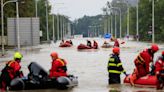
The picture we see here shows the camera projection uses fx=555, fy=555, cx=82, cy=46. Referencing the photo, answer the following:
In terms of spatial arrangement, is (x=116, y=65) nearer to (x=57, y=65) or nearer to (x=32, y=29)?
(x=57, y=65)

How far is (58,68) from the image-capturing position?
20281 mm

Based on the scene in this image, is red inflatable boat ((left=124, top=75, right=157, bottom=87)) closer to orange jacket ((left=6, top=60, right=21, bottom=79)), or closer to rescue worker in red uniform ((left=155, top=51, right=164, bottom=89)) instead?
rescue worker in red uniform ((left=155, top=51, right=164, bottom=89))

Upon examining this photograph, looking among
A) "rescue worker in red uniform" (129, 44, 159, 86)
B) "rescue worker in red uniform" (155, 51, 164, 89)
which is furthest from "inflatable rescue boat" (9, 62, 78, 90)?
"rescue worker in red uniform" (155, 51, 164, 89)

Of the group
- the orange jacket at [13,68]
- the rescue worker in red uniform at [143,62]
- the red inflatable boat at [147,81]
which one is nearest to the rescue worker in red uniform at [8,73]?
the orange jacket at [13,68]

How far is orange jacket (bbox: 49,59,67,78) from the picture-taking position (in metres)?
20.2

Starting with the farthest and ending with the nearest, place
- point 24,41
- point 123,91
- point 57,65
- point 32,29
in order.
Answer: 1. point 24,41
2. point 32,29
3. point 57,65
4. point 123,91

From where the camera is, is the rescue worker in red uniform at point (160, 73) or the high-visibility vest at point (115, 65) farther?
the high-visibility vest at point (115, 65)

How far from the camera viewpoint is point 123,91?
1898cm

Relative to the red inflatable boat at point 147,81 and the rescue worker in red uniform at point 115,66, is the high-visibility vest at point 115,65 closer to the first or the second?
the rescue worker in red uniform at point 115,66

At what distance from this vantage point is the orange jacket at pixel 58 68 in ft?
66.2

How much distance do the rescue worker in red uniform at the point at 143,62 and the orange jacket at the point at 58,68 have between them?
2.62 metres

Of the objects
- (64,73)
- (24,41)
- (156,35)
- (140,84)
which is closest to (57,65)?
(64,73)

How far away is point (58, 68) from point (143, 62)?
3112 mm

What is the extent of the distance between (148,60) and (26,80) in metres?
4.47
